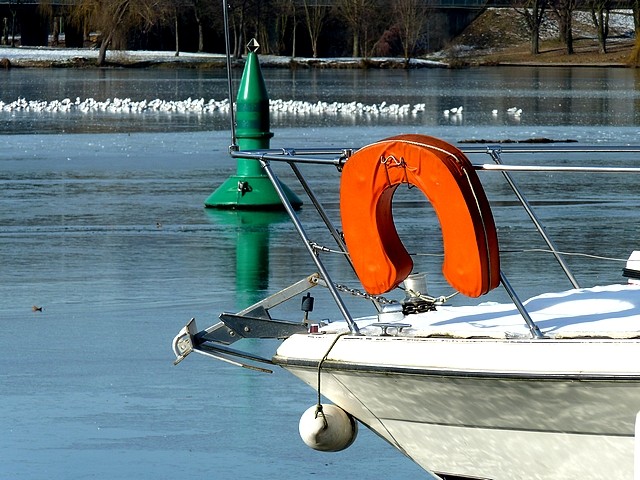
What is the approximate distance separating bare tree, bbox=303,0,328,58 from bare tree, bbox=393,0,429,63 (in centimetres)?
532

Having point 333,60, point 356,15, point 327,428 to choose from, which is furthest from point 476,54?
point 327,428

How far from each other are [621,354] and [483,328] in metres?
0.76

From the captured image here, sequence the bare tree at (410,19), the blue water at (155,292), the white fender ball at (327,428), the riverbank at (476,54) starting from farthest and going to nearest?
the bare tree at (410,19) < the riverbank at (476,54) < the blue water at (155,292) < the white fender ball at (327,428)

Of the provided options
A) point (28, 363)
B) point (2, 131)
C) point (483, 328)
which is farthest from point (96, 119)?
point (483, 328)

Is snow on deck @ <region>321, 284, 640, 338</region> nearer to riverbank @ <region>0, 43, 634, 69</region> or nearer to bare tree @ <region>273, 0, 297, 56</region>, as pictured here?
riverbank @ <region>0, 43, 634, 69</region>

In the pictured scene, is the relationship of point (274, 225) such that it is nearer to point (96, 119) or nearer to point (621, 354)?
point (621, 354)

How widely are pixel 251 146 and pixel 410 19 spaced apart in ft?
306

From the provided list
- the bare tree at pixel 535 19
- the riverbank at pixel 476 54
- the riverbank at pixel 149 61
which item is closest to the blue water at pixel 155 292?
the riverbank at pixel 149 61

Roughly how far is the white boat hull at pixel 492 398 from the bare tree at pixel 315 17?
335ft

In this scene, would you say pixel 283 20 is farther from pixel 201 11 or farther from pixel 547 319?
pixel 547 319

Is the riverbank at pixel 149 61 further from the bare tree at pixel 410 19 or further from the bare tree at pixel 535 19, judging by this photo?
the bare tree at pixel 535 19

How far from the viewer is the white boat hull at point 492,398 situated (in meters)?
5.70

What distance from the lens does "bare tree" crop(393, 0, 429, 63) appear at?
107 m

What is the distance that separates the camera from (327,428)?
6375 mm
